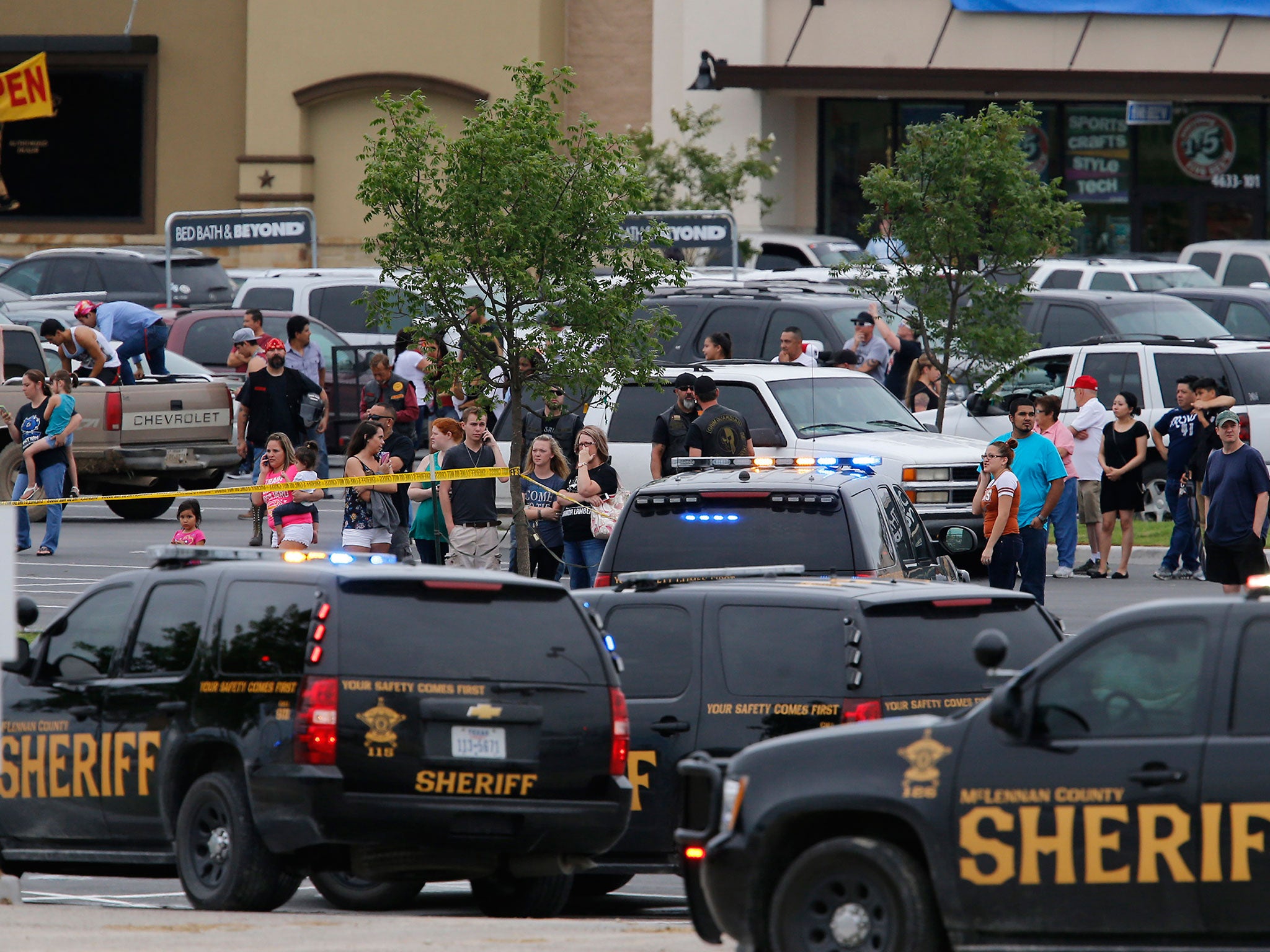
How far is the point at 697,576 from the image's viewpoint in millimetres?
10148

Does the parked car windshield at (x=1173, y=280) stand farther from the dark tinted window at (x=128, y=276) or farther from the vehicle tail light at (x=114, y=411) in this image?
the vehicle tail light at (x=114, y=411)

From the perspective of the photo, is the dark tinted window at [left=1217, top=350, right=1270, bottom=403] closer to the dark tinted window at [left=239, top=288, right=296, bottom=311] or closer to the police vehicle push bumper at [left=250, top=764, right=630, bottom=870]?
the dark tinted window at [left=239, top=288, right=296, bottom=311]

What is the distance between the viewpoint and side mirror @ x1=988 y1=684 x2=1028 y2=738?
7.05 meters

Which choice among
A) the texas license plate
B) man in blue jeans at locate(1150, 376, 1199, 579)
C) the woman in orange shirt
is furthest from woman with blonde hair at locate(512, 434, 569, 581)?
the texas license plate

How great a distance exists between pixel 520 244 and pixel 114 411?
8.07 metres

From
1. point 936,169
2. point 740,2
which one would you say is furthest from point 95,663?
point 740,2

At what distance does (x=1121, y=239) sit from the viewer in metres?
44.8

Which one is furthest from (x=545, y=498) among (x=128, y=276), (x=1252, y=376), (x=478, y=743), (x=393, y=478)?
(x=128, y=276)

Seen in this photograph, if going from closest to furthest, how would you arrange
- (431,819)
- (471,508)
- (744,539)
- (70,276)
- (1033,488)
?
(431,819) → (744,539) → (471,508) → (1033,488) → (70,276)

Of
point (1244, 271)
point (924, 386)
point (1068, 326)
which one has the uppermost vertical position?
point (1244, 271)

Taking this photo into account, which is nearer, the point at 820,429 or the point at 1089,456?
the point at 820,429

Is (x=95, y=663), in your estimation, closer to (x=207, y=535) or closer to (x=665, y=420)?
(x=665, y=420)

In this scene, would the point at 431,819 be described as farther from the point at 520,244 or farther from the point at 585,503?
the point at 585,503

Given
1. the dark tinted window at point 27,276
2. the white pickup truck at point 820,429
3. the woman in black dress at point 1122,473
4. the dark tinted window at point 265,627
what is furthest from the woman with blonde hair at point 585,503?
the dark tinted window at point 27,276
